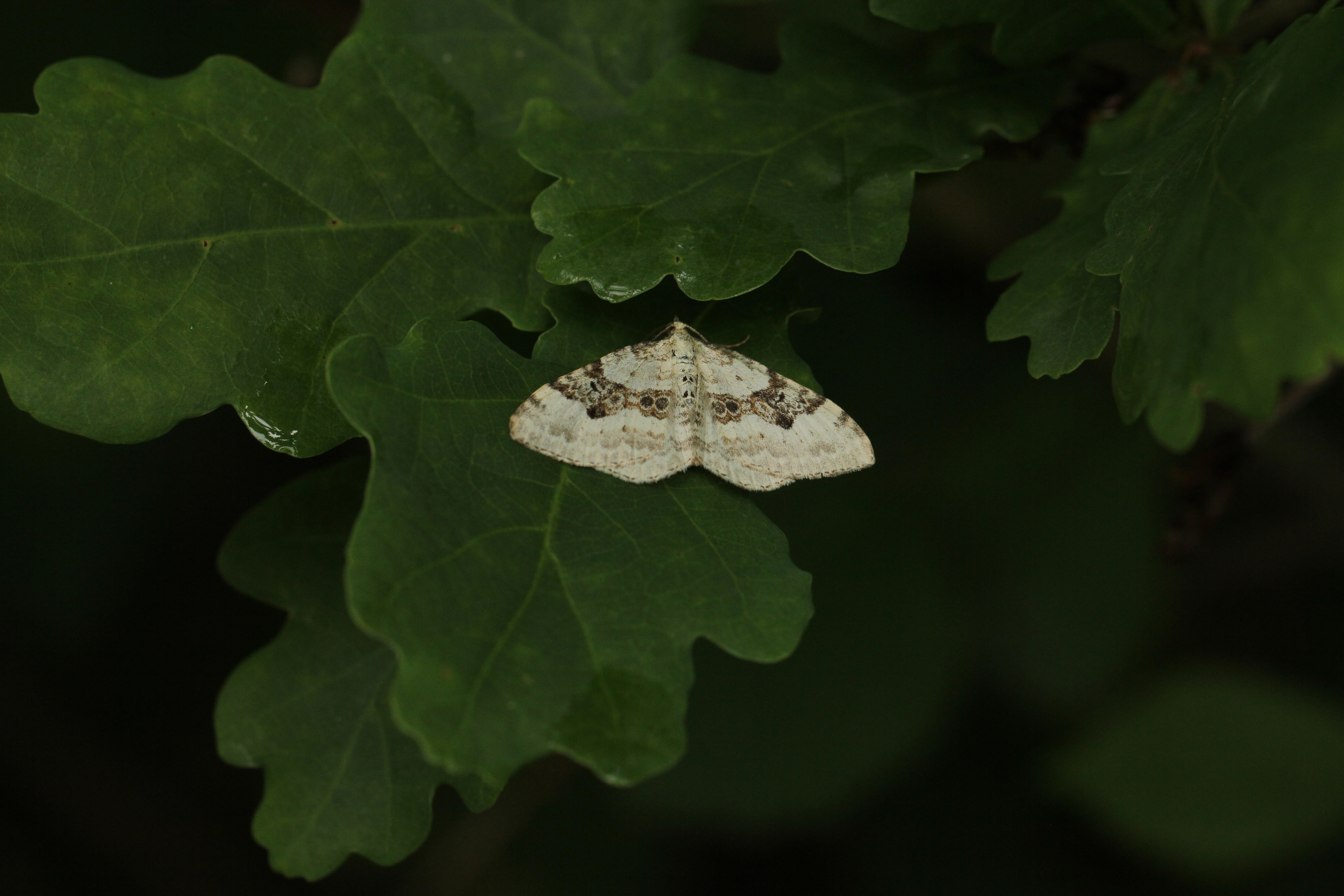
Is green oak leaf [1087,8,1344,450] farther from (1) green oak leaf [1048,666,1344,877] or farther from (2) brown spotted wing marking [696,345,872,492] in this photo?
(1) green oak leaf [1048,666,1344,877]

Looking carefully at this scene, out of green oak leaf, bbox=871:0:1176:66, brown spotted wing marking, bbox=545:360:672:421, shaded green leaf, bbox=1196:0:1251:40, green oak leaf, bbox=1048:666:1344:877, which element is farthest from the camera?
green oak leaf, bbox=1048:666:1344:877

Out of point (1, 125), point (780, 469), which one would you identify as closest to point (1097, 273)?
point (780, 469)

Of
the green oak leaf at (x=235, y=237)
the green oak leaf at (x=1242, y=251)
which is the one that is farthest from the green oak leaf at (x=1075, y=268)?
the green oak leaf at (x=235, y=237)

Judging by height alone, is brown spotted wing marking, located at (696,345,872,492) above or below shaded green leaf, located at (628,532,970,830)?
above

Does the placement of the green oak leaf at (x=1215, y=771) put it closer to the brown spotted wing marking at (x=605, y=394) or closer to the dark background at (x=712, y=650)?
the dark background at (x=712, y=650)

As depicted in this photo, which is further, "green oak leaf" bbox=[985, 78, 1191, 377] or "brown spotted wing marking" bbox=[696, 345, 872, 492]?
"brown spotted wing marking" bbox=[696, 345, 872, 492]

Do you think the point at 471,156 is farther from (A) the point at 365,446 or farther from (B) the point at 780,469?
(A) the point at 365,446

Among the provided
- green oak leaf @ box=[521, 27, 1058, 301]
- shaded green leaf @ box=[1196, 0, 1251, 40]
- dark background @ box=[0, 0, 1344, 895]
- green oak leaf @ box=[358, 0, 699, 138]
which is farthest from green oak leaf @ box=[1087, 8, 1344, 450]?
dark background @ box=[0, 0, 1344, 895]
